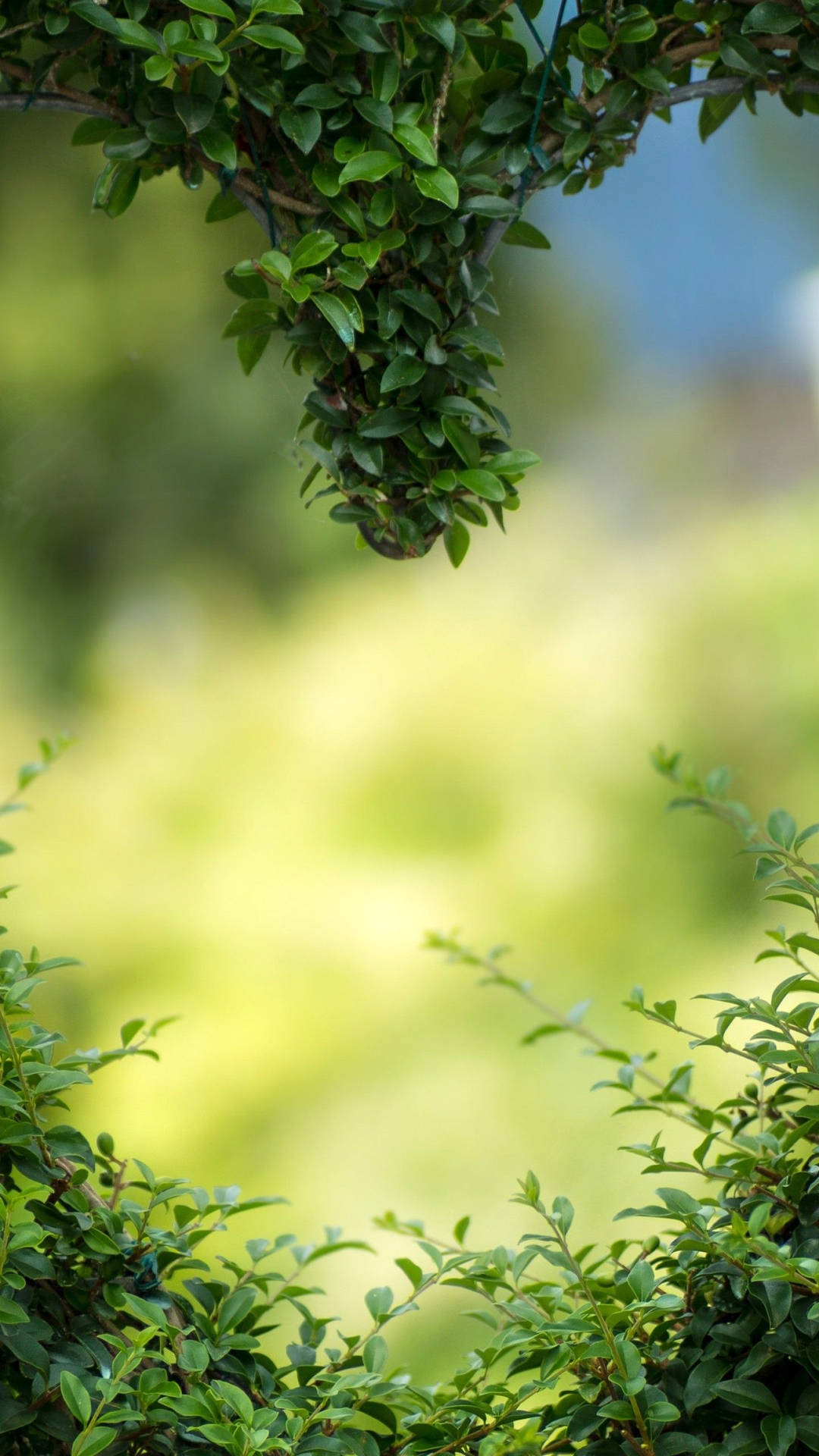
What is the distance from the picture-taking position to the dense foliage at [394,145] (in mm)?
643

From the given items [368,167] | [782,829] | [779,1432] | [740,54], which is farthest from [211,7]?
[779,1432]

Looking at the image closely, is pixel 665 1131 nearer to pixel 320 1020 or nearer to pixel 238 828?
pixel 320 1020

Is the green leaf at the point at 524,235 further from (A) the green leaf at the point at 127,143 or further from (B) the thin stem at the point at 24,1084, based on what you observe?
(B) the thin stem at the point at 24,1084

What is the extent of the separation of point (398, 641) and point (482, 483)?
180 cm

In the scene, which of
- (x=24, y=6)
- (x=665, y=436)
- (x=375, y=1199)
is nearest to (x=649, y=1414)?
(x=24, y=6)

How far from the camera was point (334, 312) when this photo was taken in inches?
25.3

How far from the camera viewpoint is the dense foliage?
643mm

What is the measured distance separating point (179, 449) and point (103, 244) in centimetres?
46

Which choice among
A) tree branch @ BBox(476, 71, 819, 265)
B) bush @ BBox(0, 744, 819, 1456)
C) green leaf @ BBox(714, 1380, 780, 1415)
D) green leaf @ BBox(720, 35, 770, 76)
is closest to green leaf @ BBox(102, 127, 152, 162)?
tree branch @ BBox(476, 71, 819, 265)

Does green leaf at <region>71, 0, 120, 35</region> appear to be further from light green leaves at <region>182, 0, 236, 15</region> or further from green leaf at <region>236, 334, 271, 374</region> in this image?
green leaf at <region>236, 334, 271, 374</region>

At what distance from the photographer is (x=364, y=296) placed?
2.26 ft

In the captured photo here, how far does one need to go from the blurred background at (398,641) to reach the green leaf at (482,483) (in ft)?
5.14

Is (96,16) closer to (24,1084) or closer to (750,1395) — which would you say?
(24,1084)

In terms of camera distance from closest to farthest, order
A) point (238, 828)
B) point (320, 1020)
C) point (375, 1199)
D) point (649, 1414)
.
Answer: point (649, 1414)
point (375, 1199)
point (320, 1020)
point (238, 828)
